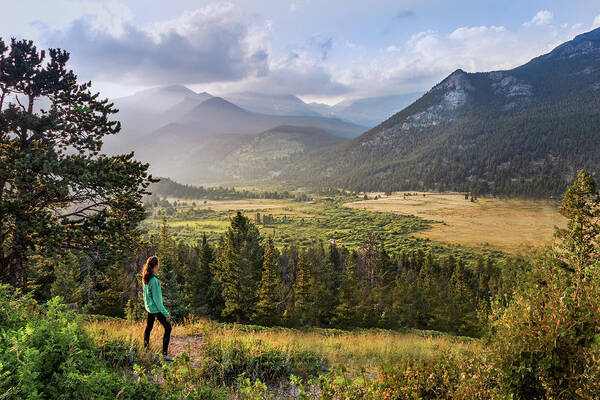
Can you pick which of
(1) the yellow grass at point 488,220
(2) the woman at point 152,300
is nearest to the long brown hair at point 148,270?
(2) the woman at point 152,300

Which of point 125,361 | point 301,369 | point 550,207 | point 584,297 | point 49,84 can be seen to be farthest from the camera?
point 550,207

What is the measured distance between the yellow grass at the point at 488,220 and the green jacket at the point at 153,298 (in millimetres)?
108921

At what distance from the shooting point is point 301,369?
701cm

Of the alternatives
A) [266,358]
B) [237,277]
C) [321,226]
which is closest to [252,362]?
[266,358]

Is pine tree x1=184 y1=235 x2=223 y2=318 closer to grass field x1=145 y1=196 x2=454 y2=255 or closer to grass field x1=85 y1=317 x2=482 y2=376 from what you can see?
grass field x1=85 y1=317 x2=482 y2=376

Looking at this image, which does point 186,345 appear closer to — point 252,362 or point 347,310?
point 252,362

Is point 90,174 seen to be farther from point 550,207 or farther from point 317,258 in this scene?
point 550,207

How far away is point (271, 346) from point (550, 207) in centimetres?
20577

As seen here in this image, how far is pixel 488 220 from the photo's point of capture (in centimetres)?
14738

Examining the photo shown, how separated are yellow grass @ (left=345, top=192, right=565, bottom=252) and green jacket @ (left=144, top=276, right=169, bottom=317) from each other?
109m

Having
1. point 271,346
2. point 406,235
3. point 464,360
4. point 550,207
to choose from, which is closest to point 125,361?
point 271,346

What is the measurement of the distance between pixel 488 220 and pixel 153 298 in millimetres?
170310

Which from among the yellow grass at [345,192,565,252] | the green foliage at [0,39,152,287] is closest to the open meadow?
the green foliage at [0,39,152,287]

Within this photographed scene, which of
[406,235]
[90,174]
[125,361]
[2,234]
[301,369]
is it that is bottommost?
[406,235]
